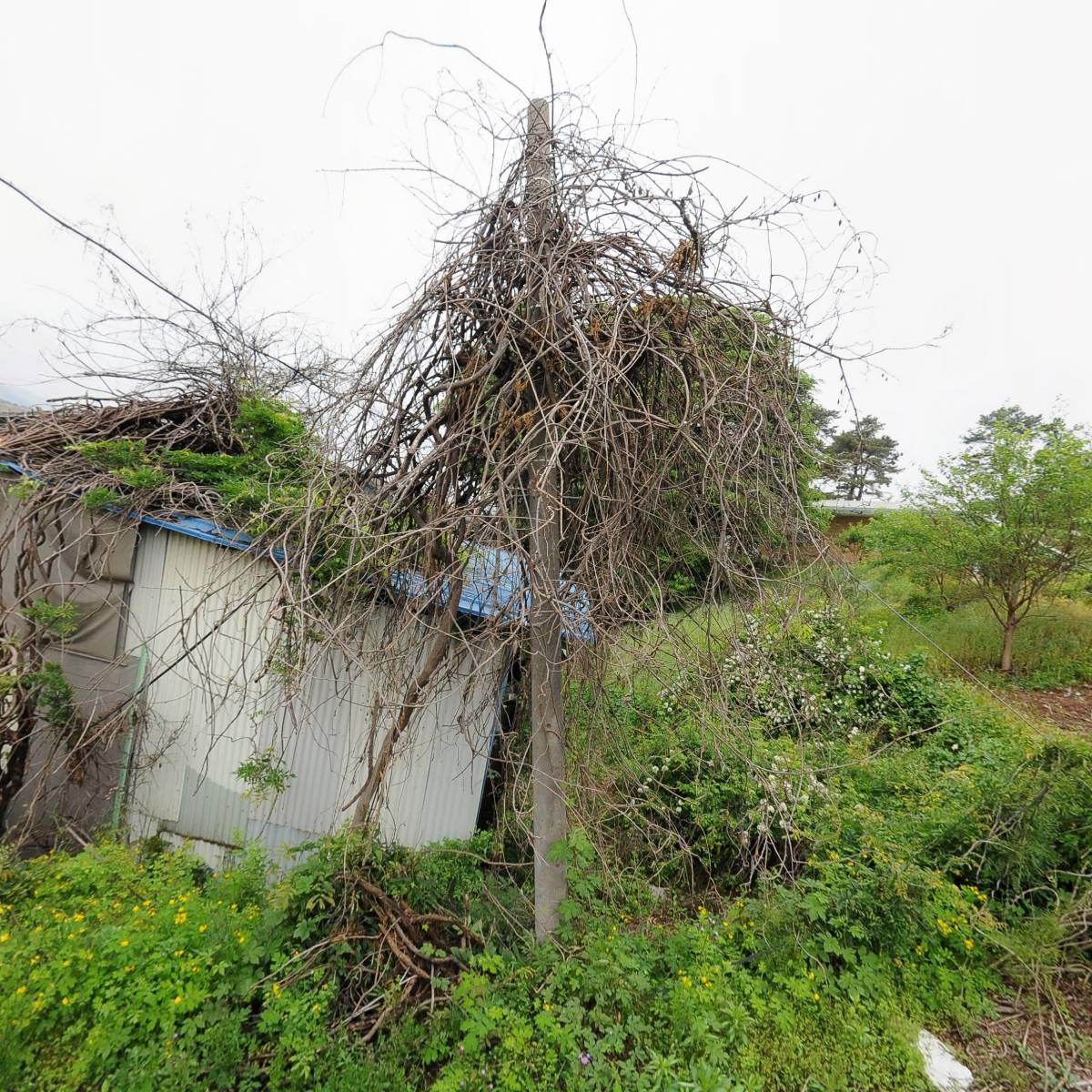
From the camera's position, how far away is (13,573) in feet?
12.1

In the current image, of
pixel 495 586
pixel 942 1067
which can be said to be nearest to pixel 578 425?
pixel 495 586

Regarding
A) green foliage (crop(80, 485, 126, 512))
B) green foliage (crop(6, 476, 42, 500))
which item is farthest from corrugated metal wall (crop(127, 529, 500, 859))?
green foliage (crop(6, 476, 42, 500))

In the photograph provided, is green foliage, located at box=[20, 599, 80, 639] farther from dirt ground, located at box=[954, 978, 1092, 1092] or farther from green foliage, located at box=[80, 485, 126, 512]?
dirt ground, located at box=[954, 978, 1092, 1092]

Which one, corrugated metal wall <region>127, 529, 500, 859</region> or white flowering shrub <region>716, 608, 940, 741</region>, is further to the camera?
white flowering shrub <region>716, 608, 940, 741</region>

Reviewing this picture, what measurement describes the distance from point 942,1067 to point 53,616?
232 inches

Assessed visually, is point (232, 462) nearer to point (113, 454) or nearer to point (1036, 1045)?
point (113, 454)

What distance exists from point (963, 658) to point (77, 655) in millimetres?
11659

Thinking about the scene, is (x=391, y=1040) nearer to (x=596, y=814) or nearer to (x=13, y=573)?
(x=596, y=814)

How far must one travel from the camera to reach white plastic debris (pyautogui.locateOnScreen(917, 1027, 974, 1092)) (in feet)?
7.15

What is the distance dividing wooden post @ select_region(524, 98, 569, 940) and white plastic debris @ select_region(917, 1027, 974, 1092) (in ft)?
6.15

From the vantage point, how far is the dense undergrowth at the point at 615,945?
1951mm

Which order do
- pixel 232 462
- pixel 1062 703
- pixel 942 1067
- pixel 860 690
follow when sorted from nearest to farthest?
pixel 942 1067 → pixel 232 462 → pixel 860 690 → pixel 1062 703

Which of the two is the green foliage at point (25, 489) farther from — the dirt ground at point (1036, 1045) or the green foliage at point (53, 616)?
the dirt ground at point (1036, 1045)

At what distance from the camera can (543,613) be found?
184 cm
